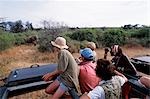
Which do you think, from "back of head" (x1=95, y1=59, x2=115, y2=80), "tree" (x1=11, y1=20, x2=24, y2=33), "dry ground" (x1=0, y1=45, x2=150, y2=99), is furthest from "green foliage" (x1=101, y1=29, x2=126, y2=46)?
"back of head" (x1=95, y1=59, x2=115, y2=80)

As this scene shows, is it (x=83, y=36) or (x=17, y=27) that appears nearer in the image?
(x=83, y=36)

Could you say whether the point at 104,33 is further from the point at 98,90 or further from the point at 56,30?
the point at 98,90

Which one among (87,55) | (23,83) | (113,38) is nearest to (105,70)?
(87,55)

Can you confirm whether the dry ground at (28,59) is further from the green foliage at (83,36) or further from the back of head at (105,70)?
the green foliage at (83,36)

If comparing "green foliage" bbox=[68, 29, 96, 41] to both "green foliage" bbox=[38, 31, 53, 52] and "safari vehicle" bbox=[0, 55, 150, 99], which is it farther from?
"safari vehicle" bbox=[0, 55, 150, 99]

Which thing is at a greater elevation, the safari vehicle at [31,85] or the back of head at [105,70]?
the back of head at [105,70]

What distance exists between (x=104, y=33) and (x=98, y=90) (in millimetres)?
20042

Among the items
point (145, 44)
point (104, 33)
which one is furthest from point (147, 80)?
point (104, 33)

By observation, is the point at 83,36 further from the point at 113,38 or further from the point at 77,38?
the point at 113,38

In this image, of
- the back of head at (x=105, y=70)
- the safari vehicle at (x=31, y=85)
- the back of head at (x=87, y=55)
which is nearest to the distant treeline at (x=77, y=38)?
the safari vehicle at (x=31, y=85)

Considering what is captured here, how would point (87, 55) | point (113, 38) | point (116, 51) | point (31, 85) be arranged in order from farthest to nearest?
point (113, 38)
point (116, 51)
point (87, 55)
point (31, 85)

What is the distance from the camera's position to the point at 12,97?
10.2 feet

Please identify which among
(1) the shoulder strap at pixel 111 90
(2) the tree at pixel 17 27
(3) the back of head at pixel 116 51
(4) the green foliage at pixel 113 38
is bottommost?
(2) the tree at pixel 17 27

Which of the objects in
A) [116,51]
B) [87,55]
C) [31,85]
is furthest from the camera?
[116,51]
